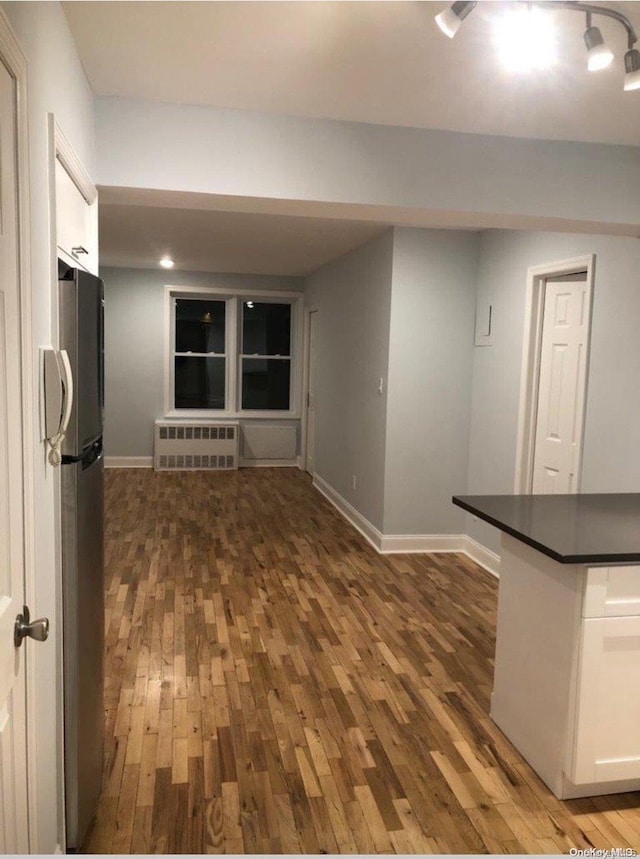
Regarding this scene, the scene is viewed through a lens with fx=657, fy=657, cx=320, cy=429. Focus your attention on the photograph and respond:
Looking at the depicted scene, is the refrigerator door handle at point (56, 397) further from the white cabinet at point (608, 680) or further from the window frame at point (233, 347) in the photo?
the window frame at point (233, 347)

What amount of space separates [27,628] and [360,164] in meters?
2.14

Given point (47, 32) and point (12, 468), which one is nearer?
point (12, 468)

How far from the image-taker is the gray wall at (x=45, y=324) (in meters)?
1.54

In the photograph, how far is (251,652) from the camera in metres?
3.39

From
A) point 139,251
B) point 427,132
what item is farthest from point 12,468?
point 139,251

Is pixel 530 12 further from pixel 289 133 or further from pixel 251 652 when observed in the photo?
pixel 251 652

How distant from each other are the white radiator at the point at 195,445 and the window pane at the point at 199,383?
397 millimetres

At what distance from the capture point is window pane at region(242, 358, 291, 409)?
29.1 feet

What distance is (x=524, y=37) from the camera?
1.79 meters

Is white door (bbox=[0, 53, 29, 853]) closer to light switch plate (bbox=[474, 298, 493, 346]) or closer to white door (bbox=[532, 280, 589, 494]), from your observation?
white door (bbox=[532, 280, 589, 494])

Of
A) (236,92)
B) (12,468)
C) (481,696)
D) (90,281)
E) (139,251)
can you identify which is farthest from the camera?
(139,251)

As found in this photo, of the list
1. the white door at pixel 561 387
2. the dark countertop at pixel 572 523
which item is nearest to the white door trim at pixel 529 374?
the white door at pixel 561 387

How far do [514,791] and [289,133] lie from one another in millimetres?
2622

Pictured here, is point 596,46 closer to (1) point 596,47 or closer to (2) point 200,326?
(1) point 596,47
